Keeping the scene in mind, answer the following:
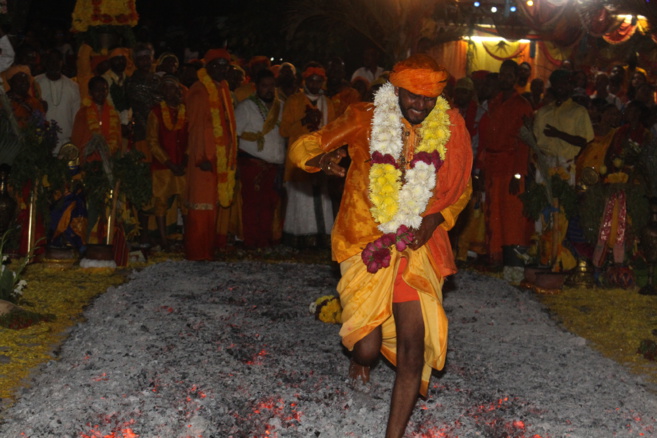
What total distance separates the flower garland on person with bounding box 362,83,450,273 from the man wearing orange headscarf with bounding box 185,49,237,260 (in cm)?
566

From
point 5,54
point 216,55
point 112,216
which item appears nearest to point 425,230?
point 112,216

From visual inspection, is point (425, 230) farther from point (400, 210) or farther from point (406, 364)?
point (406, 364)

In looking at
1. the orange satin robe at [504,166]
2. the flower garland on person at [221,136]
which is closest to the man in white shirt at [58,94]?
the flower garland on person at [221,136]

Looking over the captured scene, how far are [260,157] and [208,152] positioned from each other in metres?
1.27

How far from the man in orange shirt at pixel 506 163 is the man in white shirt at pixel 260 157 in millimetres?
2866

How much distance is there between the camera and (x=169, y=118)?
10.7m

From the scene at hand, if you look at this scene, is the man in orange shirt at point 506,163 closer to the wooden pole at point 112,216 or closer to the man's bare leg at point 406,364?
the wooden pole at point 112,216

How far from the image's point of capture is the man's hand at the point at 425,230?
4.81m

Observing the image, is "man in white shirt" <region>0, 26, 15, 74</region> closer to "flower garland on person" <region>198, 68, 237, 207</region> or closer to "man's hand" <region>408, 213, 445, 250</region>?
"flower garland on person" <region>198, 68, 237, 207</region>

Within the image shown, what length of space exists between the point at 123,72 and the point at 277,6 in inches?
276

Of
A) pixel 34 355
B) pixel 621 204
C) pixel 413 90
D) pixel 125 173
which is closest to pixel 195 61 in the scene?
pixel 125 173

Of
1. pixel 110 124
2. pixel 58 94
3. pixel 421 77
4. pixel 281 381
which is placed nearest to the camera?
pixel 421 77

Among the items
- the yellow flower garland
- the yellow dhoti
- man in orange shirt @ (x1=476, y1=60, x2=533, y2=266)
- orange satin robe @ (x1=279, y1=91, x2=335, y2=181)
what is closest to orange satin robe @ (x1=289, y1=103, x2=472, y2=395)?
the yellow dhoti

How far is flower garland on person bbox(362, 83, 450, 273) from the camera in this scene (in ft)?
15.7
